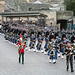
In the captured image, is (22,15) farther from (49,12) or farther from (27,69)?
(27,69)

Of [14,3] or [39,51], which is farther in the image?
[14,3]

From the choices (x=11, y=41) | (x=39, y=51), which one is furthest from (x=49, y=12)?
(x=39, y=51)

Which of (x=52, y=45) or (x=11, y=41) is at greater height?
(x=52, y=45)

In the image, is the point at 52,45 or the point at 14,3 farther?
the point at 14,3

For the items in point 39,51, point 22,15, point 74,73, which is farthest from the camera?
point 22,15

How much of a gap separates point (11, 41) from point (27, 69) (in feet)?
49.4

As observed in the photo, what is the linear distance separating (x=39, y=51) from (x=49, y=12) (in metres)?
35.2

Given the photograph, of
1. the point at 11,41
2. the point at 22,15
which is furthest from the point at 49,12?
the point at 11,41

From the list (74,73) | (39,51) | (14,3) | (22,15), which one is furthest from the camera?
(14,3)

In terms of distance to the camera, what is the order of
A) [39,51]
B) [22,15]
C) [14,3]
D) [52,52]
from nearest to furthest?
[52,52], [39,51], [22,15], [14,3]

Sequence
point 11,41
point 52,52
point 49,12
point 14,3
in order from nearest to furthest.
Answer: point 52,52
point 11,41
point 49,12
point 14,3

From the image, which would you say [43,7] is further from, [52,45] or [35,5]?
[52,45]

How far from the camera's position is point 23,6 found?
227 feet

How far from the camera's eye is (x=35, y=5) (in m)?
68.6
